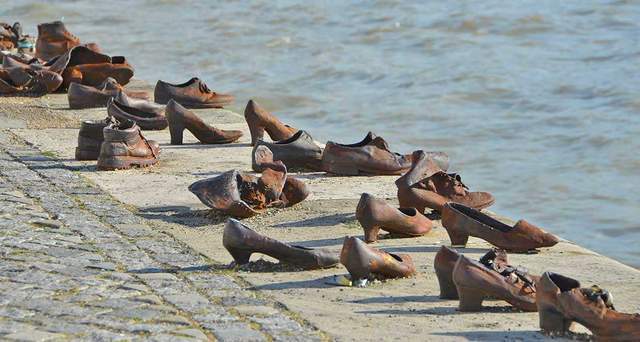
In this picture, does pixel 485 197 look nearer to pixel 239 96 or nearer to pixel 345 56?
pixel 239 96

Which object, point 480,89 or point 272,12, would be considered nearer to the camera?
point 480,89

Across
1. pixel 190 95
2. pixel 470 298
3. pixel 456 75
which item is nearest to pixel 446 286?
pixel 470 298

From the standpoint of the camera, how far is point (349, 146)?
25.8ft

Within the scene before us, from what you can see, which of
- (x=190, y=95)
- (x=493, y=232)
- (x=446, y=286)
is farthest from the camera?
(x=190, y=95)

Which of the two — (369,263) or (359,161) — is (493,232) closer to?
(369,263)

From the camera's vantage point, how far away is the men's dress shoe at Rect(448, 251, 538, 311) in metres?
5.14

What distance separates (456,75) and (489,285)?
34.1ft

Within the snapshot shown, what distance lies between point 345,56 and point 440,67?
1360mm

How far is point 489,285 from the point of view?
5.16 m

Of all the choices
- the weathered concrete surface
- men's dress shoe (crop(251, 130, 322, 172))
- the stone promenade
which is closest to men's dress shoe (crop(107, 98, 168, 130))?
the weathered concrete surface

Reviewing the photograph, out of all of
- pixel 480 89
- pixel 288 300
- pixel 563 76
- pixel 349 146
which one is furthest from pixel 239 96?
pixel 288 300

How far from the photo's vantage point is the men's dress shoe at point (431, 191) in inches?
265

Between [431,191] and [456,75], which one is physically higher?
[431,191]

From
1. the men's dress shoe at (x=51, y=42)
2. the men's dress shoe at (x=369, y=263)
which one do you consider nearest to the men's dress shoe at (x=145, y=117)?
the men's dress shoe at (x=51, y=42)
